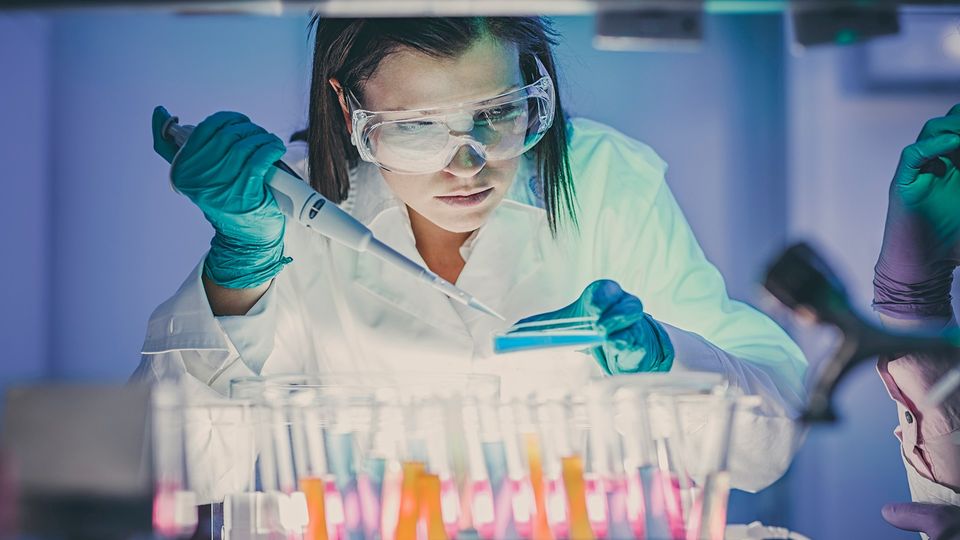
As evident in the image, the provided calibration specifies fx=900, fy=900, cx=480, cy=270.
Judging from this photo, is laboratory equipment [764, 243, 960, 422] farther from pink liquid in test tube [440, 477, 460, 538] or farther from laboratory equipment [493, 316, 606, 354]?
pink liquid in test tube [440, 477, 460, 538]

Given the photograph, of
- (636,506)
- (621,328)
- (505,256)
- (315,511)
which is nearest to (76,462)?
(315,511)

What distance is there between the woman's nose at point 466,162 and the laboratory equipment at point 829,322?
26.5 inches

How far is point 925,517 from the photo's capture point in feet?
5.64

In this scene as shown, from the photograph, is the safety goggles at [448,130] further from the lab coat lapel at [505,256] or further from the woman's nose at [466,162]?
the lab coat lapel at [505,256]

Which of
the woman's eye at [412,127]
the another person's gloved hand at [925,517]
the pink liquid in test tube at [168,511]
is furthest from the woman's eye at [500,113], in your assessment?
the another person's gloved hand at [925,517]

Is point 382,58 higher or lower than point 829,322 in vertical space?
higher

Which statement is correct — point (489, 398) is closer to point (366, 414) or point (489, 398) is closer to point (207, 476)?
point (366, 414)

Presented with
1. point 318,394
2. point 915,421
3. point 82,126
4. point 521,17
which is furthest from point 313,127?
point 915,421

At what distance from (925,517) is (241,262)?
4.75 ft

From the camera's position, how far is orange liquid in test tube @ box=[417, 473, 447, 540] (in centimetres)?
138

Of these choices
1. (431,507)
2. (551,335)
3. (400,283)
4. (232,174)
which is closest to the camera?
(431,507)

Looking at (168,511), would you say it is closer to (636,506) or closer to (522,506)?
(522,506)

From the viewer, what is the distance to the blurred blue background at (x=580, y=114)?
229 cm

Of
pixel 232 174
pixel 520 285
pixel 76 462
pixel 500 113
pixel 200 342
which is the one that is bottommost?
pixel 76 462
